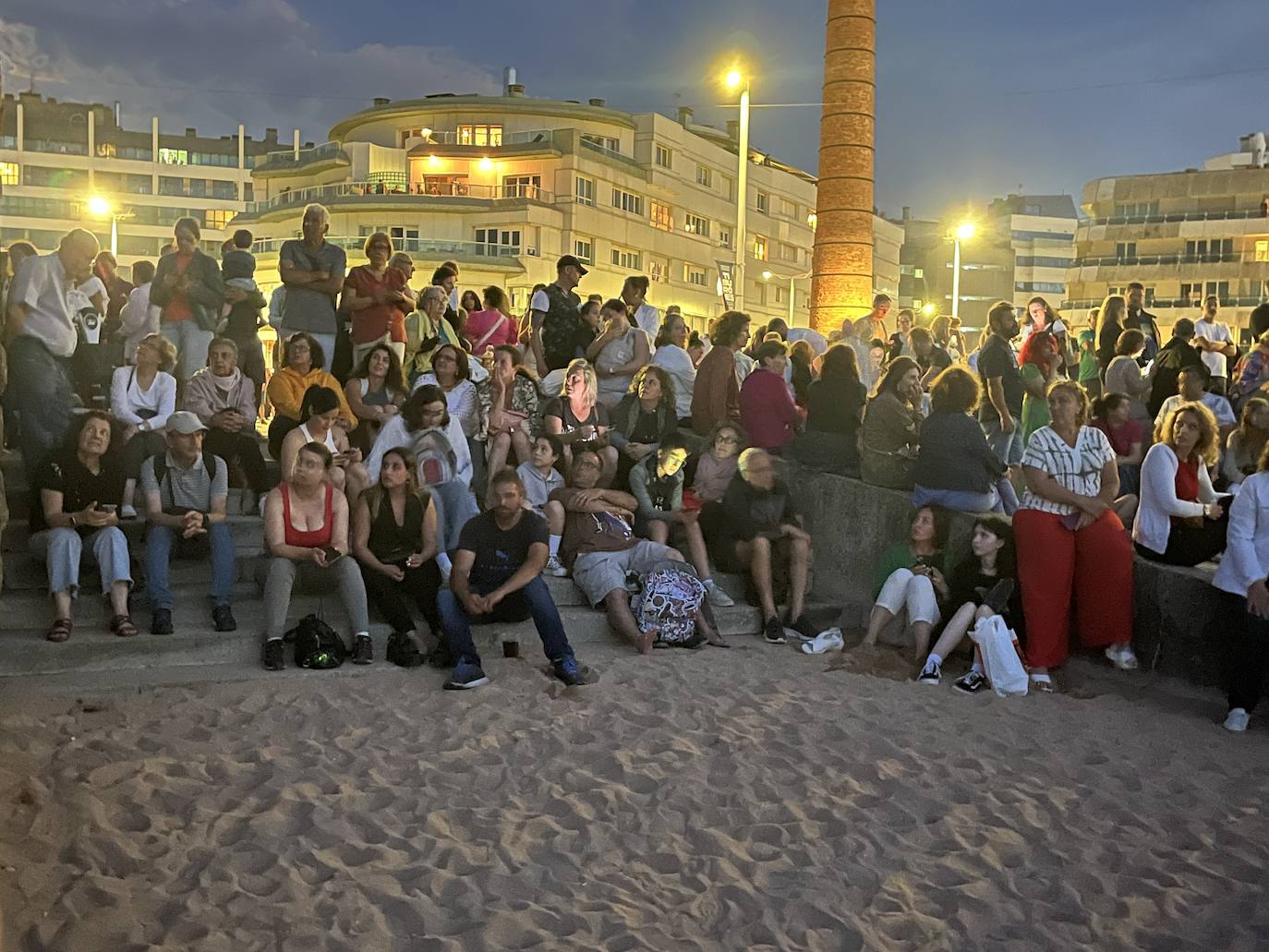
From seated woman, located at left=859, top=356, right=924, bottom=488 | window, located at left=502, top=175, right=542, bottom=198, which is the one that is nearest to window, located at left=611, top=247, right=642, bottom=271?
window, located at left=502, top=175, right=542, bottom=198

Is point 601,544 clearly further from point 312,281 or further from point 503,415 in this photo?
point 312,281

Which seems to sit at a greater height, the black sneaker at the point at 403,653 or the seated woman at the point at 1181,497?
the seated woman at the point at 1181,497

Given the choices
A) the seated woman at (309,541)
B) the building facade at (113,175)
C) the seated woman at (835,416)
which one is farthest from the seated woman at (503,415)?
the building facade at (113,175)

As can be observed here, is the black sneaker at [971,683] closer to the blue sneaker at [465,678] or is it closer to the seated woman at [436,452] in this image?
the blue sneaker at [465,678]

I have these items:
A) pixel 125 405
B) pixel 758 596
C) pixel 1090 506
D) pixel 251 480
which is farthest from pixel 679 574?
pixel 125 405

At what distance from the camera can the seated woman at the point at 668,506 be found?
343 inches

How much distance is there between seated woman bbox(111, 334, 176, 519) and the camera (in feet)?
25.9

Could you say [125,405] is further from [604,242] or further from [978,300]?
[978,300]

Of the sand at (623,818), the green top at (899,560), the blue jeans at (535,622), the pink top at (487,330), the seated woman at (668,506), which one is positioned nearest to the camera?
the sand at (623,818)

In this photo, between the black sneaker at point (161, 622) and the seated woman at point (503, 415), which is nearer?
the black sneaker at point (161, 622)

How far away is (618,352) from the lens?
10656 mm

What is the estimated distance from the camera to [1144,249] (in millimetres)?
59969

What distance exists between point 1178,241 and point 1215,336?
49660 millimetres

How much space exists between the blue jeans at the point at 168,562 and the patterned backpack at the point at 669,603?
104 inches
